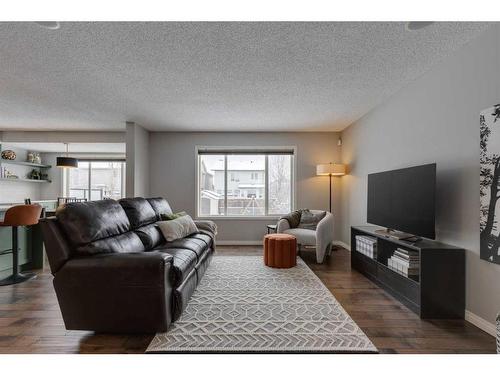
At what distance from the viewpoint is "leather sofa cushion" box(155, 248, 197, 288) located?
210cm

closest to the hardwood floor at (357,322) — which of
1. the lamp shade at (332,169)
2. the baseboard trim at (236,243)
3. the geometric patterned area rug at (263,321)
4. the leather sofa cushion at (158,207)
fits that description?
the geometric patterned area rug at (263,321)

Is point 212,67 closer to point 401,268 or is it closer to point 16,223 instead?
point 401,268

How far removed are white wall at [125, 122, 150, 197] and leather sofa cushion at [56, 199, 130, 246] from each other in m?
2.43

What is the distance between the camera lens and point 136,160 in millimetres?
4859

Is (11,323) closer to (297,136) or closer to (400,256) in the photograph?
(400,256)

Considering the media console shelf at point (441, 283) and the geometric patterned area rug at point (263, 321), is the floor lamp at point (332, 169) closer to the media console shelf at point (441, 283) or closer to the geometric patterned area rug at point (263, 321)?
the geometric patterned area rug at point (263, 321)

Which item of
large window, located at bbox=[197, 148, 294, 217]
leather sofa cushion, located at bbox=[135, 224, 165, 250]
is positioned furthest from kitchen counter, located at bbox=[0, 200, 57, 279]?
large window, located at bbox=[197, 148, 294, 217]

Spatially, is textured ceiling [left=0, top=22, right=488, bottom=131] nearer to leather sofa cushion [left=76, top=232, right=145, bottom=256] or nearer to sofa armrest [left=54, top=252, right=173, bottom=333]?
leather sofa cushion [left=76, top=232, right=145, bottom=256]

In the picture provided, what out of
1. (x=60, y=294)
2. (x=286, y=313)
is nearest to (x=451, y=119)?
(x=286, y=313)

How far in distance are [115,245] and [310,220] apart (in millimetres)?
3305

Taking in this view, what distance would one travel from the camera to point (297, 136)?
5.55 m

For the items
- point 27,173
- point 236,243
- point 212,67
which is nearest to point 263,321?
point 212,67

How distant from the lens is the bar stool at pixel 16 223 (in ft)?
10.3

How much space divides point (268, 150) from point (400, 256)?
348 cm
